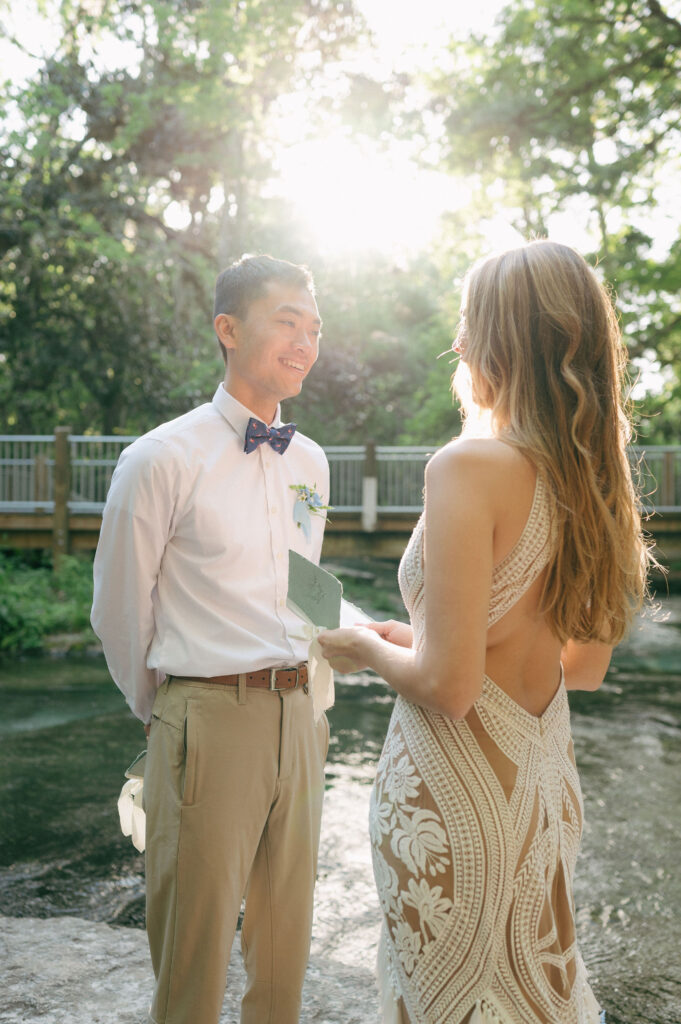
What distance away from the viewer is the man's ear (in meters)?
2.74

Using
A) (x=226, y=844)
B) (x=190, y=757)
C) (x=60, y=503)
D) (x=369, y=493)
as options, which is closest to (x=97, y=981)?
(x=226, y=844)

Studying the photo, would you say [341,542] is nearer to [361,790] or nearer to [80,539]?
[80,539]

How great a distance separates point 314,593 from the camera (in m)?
1.98

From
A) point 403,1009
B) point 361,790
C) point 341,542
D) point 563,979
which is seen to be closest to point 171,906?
point 403,1009

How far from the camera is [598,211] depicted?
21.2 meters

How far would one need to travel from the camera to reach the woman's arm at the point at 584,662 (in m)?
2.12

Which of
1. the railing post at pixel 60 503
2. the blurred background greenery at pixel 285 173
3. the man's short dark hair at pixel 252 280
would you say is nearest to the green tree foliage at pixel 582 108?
the blurred background greenery at pixel 285 173

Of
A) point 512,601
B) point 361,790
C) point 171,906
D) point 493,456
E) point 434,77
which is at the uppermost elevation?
point 434,77

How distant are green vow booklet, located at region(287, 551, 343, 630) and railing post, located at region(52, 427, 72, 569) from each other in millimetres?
13722

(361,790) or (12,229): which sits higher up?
(12,229)

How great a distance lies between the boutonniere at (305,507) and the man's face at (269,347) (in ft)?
0.81

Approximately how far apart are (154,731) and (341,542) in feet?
41.9

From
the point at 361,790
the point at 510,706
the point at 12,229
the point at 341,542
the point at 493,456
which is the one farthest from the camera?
the point at 12,229

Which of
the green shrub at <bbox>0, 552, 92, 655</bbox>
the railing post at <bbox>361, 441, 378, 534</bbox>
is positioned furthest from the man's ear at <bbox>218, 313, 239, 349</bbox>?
the railing post at <bbox>361, 441, 378, 534</bbox>
